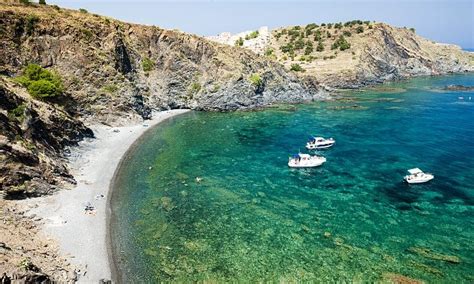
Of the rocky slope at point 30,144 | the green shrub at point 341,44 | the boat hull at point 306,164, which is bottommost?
the boat hull at point 306,164

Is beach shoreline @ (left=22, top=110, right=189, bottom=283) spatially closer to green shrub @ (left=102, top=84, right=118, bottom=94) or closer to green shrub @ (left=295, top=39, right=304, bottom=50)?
green shrub @ (left=102, top=84, right=118, bottom=94)

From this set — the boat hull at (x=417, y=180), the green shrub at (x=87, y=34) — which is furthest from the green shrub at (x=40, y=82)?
the boat hull at (x=417, y=180)

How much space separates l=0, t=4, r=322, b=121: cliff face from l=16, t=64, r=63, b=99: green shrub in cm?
447

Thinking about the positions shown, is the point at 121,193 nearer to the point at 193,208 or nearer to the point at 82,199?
the point at 82,199

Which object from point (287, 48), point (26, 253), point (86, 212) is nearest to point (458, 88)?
point (287, 48)

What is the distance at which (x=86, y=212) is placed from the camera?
1769 inches

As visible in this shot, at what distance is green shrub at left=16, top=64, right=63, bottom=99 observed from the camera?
69.9 metres

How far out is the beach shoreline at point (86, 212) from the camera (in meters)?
36.3

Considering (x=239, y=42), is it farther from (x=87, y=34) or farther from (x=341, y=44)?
(x=87, y=34)

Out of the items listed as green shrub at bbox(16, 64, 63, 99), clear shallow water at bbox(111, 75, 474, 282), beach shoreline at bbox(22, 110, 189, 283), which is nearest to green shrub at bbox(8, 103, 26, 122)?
beach shoreline at bbox(22, 110, 189, 283)

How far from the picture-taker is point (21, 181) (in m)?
45.2

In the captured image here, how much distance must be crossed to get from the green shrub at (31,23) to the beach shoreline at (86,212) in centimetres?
3465

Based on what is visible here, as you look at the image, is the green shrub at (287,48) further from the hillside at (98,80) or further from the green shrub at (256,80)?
the green shrub at (256,80)

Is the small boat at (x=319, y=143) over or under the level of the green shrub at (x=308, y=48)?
under
